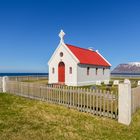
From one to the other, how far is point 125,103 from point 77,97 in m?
3.07

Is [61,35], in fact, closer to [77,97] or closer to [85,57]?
[85,57]

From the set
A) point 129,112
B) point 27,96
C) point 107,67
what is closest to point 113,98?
point 129,112

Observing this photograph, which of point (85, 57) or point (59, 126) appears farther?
point (85, 57)

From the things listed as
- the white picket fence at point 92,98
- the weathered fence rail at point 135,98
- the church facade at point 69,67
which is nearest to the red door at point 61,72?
the church facade at point 69,67

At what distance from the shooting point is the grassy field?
7148 mm

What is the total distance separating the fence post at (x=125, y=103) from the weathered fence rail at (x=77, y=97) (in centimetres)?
33

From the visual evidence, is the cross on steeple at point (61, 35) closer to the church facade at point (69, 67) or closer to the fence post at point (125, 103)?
the church facade at point (69, 67)

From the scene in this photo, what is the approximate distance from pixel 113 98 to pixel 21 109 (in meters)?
5.41

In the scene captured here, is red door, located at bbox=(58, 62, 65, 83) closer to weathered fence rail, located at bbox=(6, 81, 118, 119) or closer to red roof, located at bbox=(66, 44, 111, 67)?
red roof, located at bbox=(66, 44, 111, 67)

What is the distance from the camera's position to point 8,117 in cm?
941

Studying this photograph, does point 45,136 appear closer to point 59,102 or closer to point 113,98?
point 113,98

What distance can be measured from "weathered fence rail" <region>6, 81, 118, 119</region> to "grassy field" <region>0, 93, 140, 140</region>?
463 mm

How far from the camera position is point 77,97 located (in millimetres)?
10938

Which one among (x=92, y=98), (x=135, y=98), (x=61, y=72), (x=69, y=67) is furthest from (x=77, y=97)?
(x=61, y=72)
